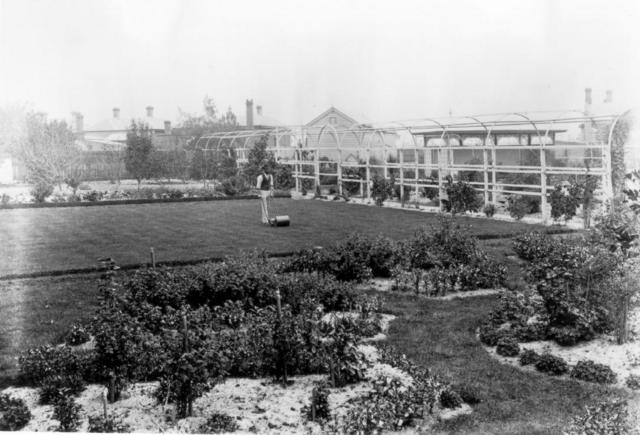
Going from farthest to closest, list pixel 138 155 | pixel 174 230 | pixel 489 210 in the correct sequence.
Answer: pixel 138 155
pixel 489 210
pixel 174 230

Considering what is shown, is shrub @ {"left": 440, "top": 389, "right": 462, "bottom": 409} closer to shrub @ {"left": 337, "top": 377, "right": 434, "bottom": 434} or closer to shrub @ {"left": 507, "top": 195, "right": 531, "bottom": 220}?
shrub @ {"left": 337, "top": 377, "right": 434, "bottom": 434}

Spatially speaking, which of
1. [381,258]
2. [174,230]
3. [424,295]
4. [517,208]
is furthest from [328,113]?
[424,295]

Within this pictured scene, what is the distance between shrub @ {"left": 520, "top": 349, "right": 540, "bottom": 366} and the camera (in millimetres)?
6727

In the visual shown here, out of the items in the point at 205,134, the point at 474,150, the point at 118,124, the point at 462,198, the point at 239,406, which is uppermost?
the point at 118,124

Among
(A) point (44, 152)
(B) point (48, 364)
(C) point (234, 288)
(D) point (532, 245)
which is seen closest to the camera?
(B) point (48, 364)

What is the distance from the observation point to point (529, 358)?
6746mm

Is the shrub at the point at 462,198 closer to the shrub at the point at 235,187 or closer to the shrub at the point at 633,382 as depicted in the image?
the shrub at the point at 235,187

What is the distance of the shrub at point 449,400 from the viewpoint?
5723 millimetres

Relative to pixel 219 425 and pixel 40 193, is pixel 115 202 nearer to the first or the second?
pixel 40 193

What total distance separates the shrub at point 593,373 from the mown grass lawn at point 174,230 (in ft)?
26.6

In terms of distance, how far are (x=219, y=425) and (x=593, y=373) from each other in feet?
11.8

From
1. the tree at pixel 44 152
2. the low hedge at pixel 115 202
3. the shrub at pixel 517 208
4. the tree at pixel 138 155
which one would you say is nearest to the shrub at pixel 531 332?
the shrub at pixel 517 208

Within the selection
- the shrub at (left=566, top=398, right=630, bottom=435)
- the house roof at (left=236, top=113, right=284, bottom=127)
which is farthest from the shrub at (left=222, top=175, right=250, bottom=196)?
the house roof at (left=236, top=113, right=284, bottom=127)

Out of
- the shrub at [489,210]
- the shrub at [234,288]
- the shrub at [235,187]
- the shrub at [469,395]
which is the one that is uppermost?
the shrub at [235,187]
